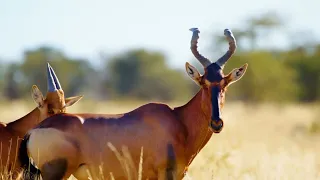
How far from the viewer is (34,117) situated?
37.1 feet

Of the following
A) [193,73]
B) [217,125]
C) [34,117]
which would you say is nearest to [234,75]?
[193,73]

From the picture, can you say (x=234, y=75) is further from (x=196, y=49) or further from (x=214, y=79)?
(x=196, y=49)

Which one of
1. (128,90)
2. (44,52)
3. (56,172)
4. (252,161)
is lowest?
(128,90)

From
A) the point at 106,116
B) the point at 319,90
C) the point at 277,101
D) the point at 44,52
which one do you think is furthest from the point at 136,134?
the point at 44,52

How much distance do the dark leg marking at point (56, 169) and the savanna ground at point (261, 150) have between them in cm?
175

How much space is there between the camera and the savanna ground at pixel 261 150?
11.2 metres

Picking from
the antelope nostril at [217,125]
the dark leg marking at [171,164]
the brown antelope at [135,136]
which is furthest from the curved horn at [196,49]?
the dark leg marking at [171,164]

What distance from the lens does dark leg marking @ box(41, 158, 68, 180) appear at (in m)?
8.56

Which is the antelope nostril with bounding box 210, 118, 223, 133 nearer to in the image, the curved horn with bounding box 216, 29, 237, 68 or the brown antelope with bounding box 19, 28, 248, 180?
the brown antelope with bounding box 19, 28, 248, 180

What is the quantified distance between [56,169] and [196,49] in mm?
2273

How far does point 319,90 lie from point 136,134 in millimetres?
52285

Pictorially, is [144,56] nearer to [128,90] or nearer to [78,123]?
[128,90]

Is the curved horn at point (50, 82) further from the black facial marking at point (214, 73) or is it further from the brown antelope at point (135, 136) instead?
the black facial marking at point (214, 73)

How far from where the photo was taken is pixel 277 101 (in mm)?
47562
